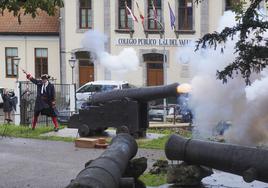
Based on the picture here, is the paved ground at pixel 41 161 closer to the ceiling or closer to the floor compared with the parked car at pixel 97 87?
closer to the floor

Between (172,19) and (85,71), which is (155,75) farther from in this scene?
(85,71)

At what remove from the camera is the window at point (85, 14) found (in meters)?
41.1

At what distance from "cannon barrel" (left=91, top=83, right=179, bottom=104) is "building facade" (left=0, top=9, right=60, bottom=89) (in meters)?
25.7

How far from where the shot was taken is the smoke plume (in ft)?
37.9

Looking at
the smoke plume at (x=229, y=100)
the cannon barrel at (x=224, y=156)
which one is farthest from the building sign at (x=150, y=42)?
the cannon barrel at (x=224, y=156)

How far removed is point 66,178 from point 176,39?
2831 cm

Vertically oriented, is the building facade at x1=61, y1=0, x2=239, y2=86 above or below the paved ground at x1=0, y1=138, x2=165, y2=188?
above

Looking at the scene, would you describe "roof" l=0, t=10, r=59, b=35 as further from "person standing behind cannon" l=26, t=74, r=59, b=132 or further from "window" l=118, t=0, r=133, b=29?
"person standing behind cannon" l=26, t=74, r=59, b=132

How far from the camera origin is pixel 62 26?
41625 mm

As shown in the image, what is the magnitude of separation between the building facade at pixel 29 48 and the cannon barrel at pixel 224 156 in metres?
32.4

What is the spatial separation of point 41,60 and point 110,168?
35.2 m

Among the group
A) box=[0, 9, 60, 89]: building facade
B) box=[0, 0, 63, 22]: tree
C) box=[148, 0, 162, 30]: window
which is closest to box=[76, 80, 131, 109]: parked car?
box=[148, 0, 162, 30]: window

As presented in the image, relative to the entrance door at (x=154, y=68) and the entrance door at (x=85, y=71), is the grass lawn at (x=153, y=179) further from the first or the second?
the entrance door at (x=85, y=71)

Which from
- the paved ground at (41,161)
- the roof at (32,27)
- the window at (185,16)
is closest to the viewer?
the paved ground at (41,161)
